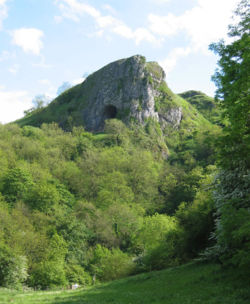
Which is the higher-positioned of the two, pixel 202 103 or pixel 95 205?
pixel 202 103

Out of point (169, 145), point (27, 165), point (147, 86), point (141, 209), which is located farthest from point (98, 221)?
point (147, 86)

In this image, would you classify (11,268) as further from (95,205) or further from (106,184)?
(106,184)

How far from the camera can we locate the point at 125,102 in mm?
118125

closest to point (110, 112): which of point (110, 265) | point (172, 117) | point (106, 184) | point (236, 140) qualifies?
point (172, 117)

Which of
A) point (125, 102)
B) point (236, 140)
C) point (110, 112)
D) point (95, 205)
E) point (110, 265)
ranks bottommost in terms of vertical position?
point (110, 265)

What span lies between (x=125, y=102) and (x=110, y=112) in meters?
9.21

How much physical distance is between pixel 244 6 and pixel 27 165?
221 ft

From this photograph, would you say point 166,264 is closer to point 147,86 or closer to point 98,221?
point 98,221

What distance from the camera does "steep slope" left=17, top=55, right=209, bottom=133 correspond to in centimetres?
11731

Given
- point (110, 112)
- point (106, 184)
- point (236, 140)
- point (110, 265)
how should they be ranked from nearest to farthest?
point (236, 140) < point (110, 265) < point (106, 184) < point (110, 112)

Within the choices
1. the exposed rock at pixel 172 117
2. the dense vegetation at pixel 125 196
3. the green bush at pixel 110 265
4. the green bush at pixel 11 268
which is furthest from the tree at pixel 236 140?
the exposed rock at pixel 172 117

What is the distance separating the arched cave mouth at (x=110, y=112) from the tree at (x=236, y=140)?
104 metres

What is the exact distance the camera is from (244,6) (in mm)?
17391

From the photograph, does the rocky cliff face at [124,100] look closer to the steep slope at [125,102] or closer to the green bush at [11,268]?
the steep slope at [125,102]
